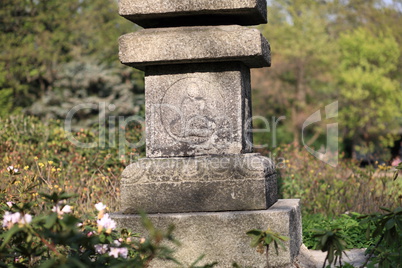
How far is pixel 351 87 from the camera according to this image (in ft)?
82.4

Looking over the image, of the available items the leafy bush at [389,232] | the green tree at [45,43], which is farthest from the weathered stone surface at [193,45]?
the green tree at [45,43]

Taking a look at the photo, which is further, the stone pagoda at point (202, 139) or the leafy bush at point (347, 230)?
the leafy bush at point (347, 230)

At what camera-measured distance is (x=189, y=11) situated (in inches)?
178

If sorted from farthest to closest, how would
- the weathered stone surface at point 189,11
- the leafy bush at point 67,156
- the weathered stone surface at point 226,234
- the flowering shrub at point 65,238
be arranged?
1. the leafy bush at point 67,156
2. the weathered stone surface at point 189,11
3. the weathered stone surface at point 226,234
4. the flowering shrub at point 65,238

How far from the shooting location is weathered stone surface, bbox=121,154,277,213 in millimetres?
4332

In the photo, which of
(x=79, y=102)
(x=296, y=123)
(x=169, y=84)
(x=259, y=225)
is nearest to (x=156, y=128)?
(x=169, y=84)

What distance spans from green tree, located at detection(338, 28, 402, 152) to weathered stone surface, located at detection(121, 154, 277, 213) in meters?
20.5

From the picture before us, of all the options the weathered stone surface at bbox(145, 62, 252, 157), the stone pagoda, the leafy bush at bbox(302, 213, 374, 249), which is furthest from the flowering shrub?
the leafy bush at bbox(302, 213, 374, 249)

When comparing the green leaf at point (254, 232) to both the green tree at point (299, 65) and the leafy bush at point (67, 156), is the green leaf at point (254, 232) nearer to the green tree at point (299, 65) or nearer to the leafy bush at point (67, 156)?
the leafy bush at point (67, 156)

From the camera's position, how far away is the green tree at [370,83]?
77.9 ft

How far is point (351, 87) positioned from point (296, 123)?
396cm

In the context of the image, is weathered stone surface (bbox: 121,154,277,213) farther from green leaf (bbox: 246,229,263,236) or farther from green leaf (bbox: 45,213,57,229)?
green leaf (bbox: 45,213,57,229)

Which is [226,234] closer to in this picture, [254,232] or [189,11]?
[254,232]

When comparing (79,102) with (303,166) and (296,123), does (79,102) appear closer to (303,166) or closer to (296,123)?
(303,166)
